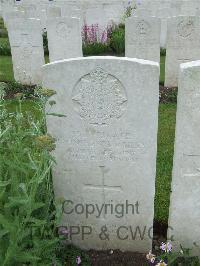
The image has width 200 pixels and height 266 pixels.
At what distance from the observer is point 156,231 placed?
133 inches

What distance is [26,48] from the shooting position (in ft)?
24.1

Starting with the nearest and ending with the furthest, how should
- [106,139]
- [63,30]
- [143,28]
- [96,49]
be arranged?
[106,139] < [143,28] < [63,30] < [96,49]

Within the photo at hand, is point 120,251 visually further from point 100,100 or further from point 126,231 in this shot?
point 100,100

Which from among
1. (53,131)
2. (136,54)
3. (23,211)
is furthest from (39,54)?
(23,211)

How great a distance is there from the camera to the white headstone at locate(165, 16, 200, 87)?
6961mm

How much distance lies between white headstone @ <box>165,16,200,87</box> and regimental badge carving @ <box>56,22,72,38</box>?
1.94 meters

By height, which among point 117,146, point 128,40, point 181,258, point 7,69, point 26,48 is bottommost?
point 181,258

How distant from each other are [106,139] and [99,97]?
A: 0.34 meters

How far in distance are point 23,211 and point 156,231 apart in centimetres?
146

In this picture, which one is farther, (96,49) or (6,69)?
(96,49)

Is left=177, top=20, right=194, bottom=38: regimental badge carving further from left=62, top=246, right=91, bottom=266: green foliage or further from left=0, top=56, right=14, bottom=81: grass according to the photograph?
left=62, top=246, right=91, bottom=266: green foliage

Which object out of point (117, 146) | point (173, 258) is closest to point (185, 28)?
point (117, 146)

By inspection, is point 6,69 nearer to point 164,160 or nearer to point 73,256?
point 164,160

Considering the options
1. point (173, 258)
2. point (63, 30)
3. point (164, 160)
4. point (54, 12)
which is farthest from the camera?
point (54, 12)
